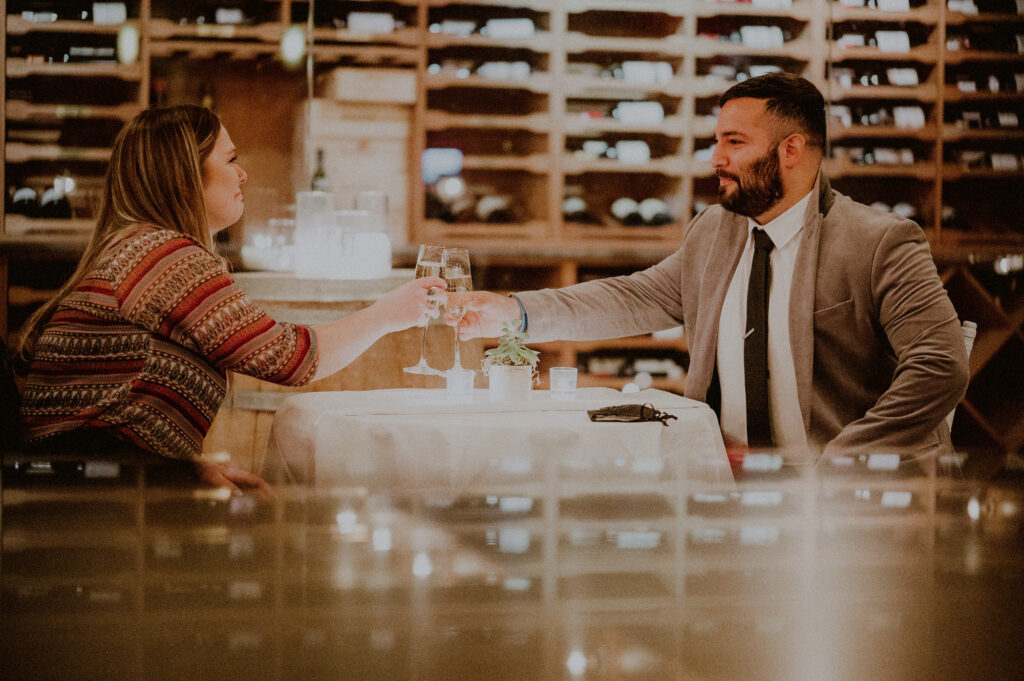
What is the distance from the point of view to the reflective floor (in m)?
0.52

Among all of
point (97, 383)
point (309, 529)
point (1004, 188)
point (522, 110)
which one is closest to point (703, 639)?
point (309, 529)

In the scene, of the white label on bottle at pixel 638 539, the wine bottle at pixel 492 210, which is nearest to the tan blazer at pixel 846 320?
the white label on bottle at pixel 638 539

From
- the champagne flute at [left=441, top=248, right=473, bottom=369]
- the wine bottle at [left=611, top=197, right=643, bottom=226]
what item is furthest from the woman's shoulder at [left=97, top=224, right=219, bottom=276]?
the wine bottle at [left=611, top=197, right=643, bottom=226]

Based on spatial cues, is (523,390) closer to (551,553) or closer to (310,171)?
(551,553)

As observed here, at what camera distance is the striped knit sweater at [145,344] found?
5.82ft

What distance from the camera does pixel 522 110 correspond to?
18.4 ft

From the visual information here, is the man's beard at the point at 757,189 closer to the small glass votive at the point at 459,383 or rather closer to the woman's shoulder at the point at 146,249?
the small glass votive at the point at 459,383

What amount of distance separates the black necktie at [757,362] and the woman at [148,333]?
3.27ft

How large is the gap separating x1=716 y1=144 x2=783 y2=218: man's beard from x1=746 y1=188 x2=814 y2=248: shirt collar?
43 millimetres

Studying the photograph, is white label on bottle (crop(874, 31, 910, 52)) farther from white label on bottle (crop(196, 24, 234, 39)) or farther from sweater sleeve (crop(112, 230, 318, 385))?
sweater sleeve (crop(112, 230, 318, 385))

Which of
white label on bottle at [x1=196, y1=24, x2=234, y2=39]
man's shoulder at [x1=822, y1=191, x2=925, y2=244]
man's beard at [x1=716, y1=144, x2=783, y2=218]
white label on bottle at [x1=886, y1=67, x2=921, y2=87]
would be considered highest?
white label on bottle at [x1=196, y1=24, x2=234, y2=39]

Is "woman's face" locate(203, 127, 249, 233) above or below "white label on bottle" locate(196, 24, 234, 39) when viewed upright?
below

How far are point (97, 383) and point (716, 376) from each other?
141cm

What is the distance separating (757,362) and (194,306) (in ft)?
4.17
